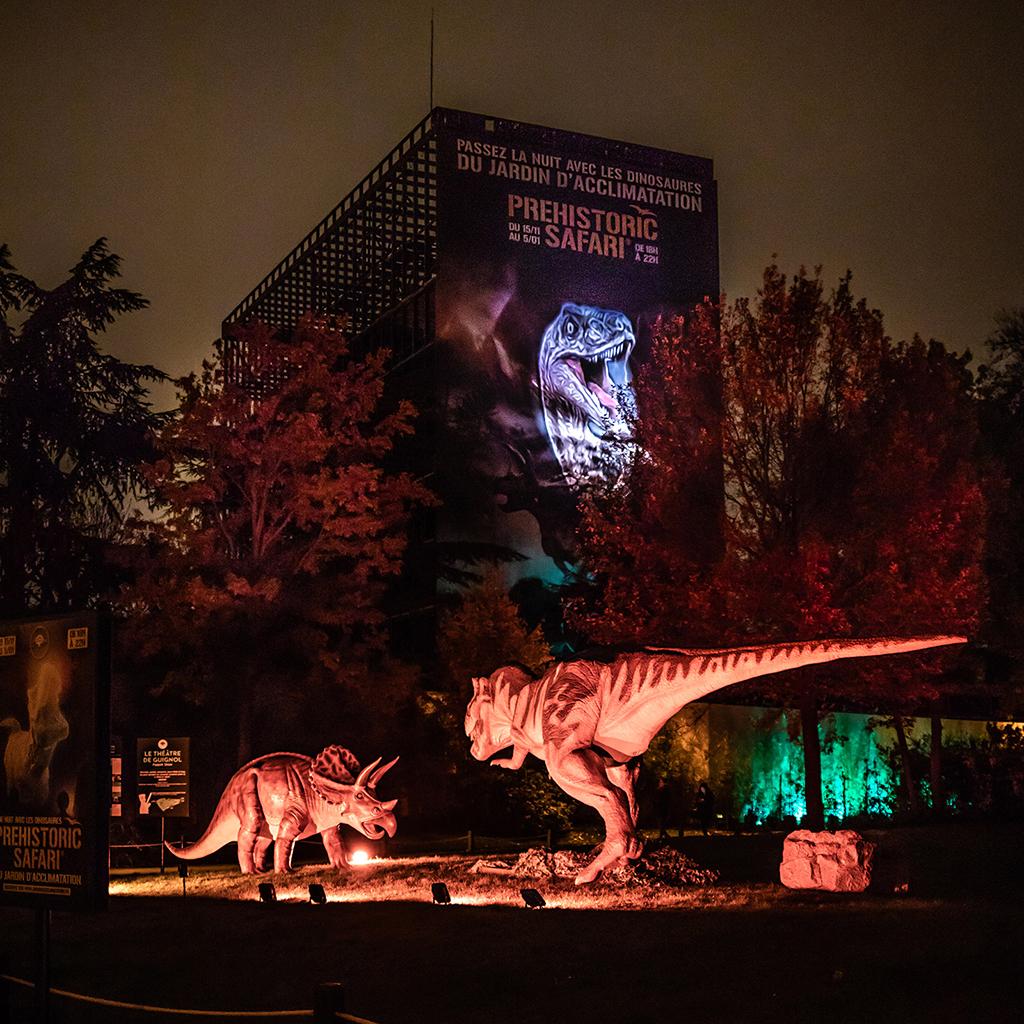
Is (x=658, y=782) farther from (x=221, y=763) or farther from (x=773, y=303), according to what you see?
(x=773, y=303)

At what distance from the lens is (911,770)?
3591 centimetres

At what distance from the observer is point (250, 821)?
20.4 meters

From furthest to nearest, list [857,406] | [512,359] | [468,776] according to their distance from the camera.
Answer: [512,359]
[468,776]
[857,406]

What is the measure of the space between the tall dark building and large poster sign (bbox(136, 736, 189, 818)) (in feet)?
73.9

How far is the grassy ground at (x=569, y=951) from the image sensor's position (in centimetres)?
995

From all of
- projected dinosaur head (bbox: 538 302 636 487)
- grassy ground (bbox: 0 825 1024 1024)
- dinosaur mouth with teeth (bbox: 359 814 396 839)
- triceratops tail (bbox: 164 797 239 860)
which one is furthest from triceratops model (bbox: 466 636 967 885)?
projected dinosaur head (bbox: 538 302 636 487)

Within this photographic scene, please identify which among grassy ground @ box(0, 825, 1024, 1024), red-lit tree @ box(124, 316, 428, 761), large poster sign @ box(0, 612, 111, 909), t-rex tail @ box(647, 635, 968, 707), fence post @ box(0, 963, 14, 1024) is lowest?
grassy ground @ box(0, 825, 1024, 1024)

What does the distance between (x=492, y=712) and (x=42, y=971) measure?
10.5 meters

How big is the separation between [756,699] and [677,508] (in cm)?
1245

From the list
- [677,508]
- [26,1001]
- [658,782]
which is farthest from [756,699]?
[26,1001]

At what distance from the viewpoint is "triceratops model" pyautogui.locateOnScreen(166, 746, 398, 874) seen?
64.1 feet

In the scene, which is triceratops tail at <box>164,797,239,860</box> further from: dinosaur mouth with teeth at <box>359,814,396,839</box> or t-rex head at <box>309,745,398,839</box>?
dinosaur mouth with teeth at <box>359,814,396,839</box>

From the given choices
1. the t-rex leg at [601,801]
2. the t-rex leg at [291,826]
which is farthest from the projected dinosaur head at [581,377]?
the t-rex leg at [601,801]

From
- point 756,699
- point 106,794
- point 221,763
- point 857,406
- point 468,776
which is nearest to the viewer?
point 106,794
